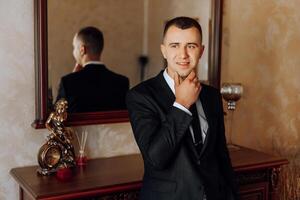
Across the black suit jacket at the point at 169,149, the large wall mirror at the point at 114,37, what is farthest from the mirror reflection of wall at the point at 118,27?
the black suit jacket at the point at 169,149

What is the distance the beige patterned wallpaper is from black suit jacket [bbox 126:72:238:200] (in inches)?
42.7

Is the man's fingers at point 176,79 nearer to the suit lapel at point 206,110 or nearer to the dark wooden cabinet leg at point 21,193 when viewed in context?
the suit lapel at point 206,110

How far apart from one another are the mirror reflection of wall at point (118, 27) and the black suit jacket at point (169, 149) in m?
0.55

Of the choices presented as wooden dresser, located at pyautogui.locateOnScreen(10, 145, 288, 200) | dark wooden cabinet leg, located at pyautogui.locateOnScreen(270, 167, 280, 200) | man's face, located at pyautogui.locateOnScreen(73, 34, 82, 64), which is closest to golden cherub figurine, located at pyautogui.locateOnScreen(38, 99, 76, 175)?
wooden dresser, located at pyautogui.locateOnScreen(10, 145, 288, 200)

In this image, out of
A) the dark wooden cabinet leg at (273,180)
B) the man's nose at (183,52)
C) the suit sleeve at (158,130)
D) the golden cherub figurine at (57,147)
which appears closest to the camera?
the suit sleeve at (158,130)

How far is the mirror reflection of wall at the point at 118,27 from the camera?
1988 millimetres

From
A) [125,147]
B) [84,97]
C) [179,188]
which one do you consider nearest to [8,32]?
[84,97]

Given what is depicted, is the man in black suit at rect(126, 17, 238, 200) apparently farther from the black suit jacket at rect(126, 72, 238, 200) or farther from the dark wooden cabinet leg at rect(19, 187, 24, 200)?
the dark wooden cabinet leg at rect(19, 187, 24, 200)

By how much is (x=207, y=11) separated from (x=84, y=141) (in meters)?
1.03

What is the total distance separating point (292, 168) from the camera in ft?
9.20

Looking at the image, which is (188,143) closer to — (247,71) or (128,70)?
(128,70)

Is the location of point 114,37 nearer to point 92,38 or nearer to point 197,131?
point 92,38

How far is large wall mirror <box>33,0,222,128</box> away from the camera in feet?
6.40

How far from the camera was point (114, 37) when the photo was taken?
214cm
